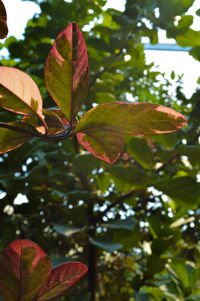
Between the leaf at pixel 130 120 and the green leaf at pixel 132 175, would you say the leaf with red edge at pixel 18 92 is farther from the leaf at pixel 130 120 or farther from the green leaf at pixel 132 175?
the green leaf at pixel 132 175

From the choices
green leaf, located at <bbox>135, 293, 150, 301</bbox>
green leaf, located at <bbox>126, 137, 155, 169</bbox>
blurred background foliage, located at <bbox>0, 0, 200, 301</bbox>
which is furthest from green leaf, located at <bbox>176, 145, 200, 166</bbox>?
green leaf, located at <bbox>135, 293, 150, 301</bbox>

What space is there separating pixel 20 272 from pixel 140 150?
0.55m

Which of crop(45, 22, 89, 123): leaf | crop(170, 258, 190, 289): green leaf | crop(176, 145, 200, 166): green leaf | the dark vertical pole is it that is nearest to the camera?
crop(45, 22, 89, 123): leaf

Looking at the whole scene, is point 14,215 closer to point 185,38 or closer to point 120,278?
point 120,278

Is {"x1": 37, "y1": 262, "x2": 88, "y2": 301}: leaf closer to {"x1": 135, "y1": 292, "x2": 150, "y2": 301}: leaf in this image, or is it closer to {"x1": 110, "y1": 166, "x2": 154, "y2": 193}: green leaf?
{"x1": 110, "y1": 166, "x2": 154, "y2": 193}: green leaf

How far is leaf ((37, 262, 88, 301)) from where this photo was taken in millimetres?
208

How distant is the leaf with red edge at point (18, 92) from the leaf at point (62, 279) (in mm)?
103

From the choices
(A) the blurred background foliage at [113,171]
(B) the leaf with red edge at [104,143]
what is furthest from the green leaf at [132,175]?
(B) the leaf with red edge at [104,143]

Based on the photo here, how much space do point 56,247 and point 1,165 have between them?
0.34 m

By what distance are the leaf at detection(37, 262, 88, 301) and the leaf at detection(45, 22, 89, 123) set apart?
103 millimetres

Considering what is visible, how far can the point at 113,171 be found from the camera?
665mm

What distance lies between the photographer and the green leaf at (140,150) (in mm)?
709

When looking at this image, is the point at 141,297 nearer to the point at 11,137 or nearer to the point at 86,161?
the point at 86,161

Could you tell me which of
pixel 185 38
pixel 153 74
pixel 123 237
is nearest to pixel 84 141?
pixel 153 74
